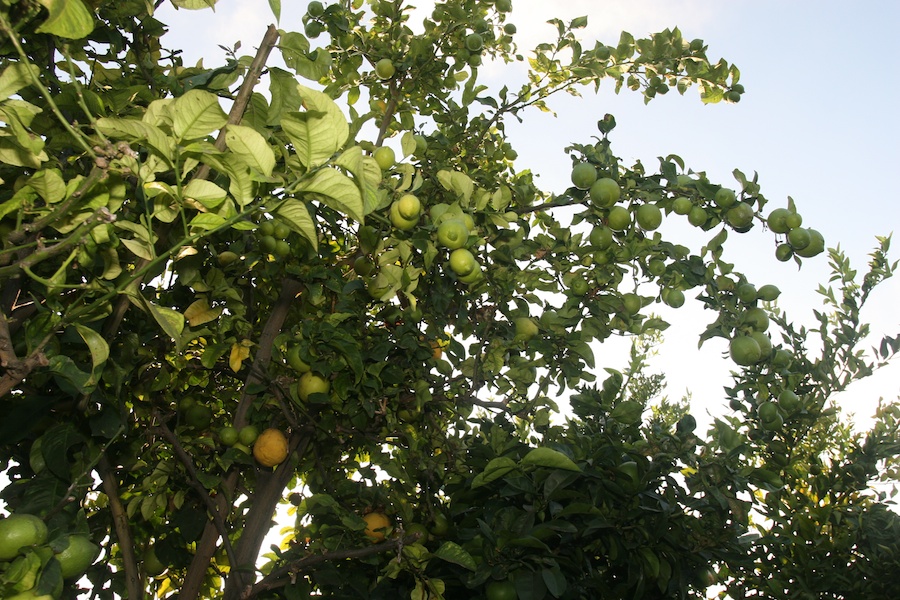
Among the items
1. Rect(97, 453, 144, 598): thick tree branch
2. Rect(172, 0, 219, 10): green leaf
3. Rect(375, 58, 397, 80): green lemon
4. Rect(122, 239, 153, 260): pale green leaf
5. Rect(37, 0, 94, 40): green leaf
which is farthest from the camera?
Rect(375, 58, 397, 80): green lemon

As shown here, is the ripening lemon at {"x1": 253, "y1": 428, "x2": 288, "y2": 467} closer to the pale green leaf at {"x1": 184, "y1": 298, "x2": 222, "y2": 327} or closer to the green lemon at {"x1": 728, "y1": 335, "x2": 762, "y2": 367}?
the pale green leaf at {"x1": 184, "y1": 298, "x2": 222, "y2": 327}

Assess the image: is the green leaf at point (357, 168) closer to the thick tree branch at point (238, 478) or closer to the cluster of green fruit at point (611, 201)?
the cluster of green fruit at point (611, 201)

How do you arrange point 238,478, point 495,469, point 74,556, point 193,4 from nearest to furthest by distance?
point 74,556, point 193,4, point 495,469, point 238,478

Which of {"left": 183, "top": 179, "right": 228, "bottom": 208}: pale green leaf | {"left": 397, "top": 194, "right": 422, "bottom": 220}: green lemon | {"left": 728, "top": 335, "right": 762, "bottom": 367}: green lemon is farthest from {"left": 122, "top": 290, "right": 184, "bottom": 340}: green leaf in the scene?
{"left": 728, "top": 335, "right": 762, "bottom": 367}: green lemon

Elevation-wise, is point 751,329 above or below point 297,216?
above

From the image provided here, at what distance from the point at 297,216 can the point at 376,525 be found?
49.3 inches

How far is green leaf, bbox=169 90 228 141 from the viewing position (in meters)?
0.94

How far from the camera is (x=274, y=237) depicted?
184 cm

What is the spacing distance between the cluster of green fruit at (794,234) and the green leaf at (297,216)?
1.49 metres

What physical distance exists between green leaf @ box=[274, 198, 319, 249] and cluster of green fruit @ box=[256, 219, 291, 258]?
2.80 feet

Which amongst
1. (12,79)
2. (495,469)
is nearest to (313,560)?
(495,469)

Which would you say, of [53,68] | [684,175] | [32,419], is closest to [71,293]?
[32,419]

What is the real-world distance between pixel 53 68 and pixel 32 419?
845mm

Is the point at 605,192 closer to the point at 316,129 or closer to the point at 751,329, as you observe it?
the point at 751,329
